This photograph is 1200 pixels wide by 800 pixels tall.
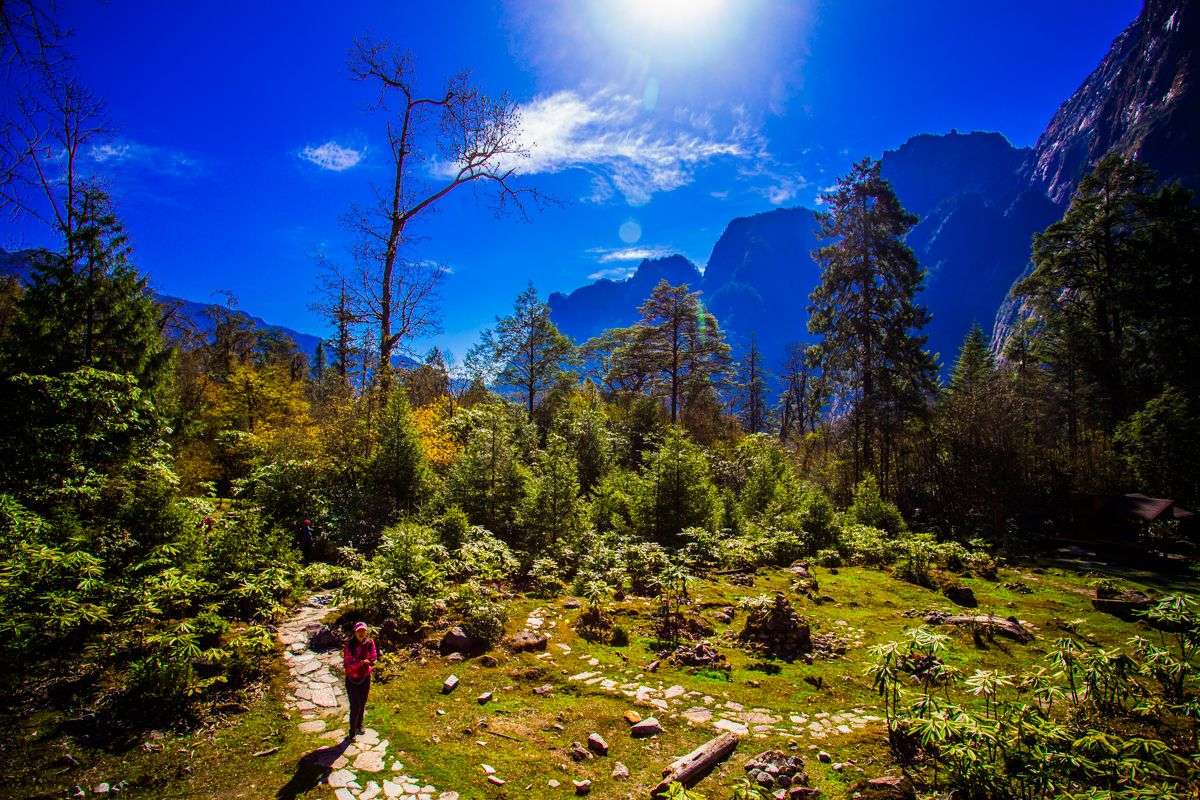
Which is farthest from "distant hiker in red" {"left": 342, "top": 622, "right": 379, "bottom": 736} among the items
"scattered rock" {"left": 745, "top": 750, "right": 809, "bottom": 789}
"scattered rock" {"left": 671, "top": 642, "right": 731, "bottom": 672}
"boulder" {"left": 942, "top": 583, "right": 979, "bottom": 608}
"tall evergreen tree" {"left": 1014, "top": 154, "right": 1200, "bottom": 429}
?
"tall evergreen tree" {"left": 1014, "top": 154, "right": 1200, "bottom": 429}

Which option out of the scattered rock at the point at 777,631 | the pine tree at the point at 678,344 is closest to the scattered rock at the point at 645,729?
the scattered rock at the point at 777,631

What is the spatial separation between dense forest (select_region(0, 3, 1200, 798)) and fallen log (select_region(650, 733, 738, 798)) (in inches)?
68.2

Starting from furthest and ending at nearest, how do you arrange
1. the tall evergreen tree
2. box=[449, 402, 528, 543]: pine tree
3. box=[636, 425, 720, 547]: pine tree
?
the tall evergreen tree
box=[636, 425, 720, 547]: pine tree
box=[449, 402, 528, 543]: pine tree

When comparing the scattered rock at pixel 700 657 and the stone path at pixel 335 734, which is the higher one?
the scattered rock at pixel 700 657

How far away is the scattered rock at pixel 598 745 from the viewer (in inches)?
216

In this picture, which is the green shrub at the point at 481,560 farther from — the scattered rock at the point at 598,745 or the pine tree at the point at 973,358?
the pine tree at the point at 973,358

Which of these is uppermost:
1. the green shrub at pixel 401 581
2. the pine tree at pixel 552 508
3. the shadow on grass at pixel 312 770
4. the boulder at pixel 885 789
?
the pine tree at pixel 552 508

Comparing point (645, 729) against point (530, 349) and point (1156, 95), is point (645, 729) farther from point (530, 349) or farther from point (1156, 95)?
point (1156, 95)

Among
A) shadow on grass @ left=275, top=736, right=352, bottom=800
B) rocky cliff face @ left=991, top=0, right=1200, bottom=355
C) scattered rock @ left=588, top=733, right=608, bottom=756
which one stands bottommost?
shadow on grass @ left=275, top=736, right=352, bottom=800

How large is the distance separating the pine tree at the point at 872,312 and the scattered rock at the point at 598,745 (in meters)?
21.5

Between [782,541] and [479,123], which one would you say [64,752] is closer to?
[782,541]

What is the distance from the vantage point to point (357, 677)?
623 cm

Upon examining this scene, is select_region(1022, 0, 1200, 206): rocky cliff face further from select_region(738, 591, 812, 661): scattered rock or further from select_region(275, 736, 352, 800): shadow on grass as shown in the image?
select_region(275, 736, 352, 800): shadow on grass

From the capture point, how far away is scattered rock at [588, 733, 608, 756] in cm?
549
